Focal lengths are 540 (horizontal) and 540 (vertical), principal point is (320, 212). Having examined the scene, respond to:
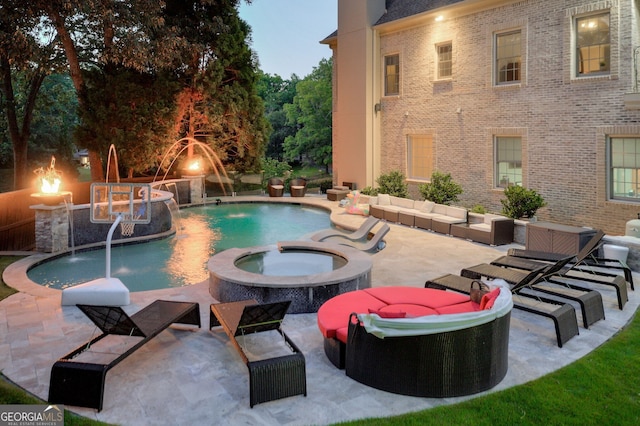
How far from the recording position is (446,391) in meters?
5.88

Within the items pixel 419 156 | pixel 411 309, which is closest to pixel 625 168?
pixel 419 156

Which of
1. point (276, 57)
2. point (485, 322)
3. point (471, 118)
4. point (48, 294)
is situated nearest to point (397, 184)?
point (471, 118)

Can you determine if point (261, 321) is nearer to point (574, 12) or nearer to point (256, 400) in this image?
point (256, 400)

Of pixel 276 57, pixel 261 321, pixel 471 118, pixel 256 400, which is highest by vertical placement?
pixel 276 57

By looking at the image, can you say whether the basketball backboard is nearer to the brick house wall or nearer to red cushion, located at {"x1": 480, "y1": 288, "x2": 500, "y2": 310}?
red cushion, located at {"x1": 480, "y1": 288, "x2": 500, "y2": 310}

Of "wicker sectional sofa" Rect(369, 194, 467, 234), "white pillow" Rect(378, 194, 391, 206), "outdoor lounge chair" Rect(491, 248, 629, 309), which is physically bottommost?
"outdoor lounge chair" Rect(491, 248, 629, 309)

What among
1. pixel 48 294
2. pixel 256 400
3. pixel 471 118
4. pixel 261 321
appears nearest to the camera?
pixel 256 400

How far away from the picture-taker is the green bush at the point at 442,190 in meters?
18.2

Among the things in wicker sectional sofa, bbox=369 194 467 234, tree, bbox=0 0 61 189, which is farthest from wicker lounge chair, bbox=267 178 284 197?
tree, bbox=0 0 61 189

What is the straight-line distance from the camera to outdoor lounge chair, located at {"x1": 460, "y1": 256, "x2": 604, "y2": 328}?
318 inches

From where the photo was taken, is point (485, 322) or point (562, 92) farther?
point (562, 92)

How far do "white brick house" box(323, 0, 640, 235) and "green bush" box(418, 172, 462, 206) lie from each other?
2.00 meters

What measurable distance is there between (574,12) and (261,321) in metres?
14.9

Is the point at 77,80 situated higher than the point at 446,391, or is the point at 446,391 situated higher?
the point at 77,80
